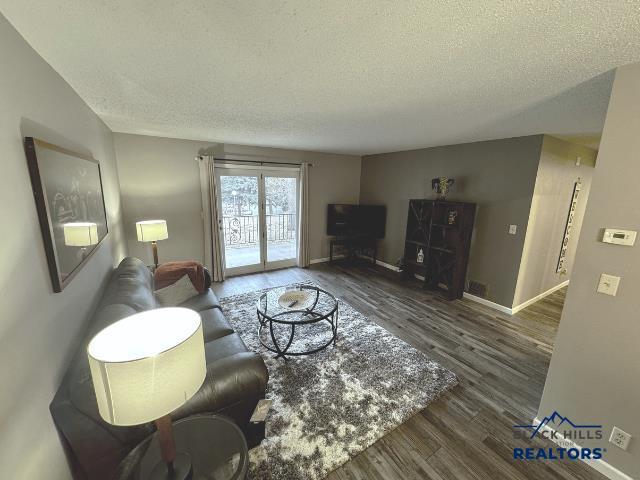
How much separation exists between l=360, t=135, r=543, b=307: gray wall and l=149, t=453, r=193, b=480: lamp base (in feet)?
13.2

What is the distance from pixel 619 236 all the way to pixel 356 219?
412 centimetres

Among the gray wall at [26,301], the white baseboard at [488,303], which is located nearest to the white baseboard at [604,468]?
the white baseboard at [488,303]

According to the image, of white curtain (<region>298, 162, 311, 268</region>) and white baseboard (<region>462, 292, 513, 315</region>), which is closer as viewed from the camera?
white baseboard (<region>462, 292, 513, 315</region>)

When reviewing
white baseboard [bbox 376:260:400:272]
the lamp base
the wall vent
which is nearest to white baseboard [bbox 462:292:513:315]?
the wall vent

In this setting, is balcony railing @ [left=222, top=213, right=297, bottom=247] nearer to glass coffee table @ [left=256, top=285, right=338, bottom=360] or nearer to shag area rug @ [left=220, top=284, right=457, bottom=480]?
glass coffee table @ [left=256, top=285, right=338, bottom=360]

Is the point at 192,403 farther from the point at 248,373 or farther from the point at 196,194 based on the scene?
the point at 196,194

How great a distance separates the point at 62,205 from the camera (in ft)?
4.74

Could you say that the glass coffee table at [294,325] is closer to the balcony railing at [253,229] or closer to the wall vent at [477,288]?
the balcony railing at [253,229]

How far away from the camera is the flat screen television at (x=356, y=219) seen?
5328 mm

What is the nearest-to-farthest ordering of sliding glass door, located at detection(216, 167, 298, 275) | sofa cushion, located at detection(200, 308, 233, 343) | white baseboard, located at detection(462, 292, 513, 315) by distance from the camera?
1. sofa cushion, located at detection(200, 308, 233, 343)
2. white baseboard, located at detection(462, 292, 513, 315)
3. sliding glass door, located at detection(216, 167, 298, 275)

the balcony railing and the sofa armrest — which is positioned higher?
the balcony railing

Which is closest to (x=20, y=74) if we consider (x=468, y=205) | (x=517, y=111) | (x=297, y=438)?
(x=297, y=438)

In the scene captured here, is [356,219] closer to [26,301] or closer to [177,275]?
[177,275]

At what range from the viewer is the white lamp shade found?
1.45m
